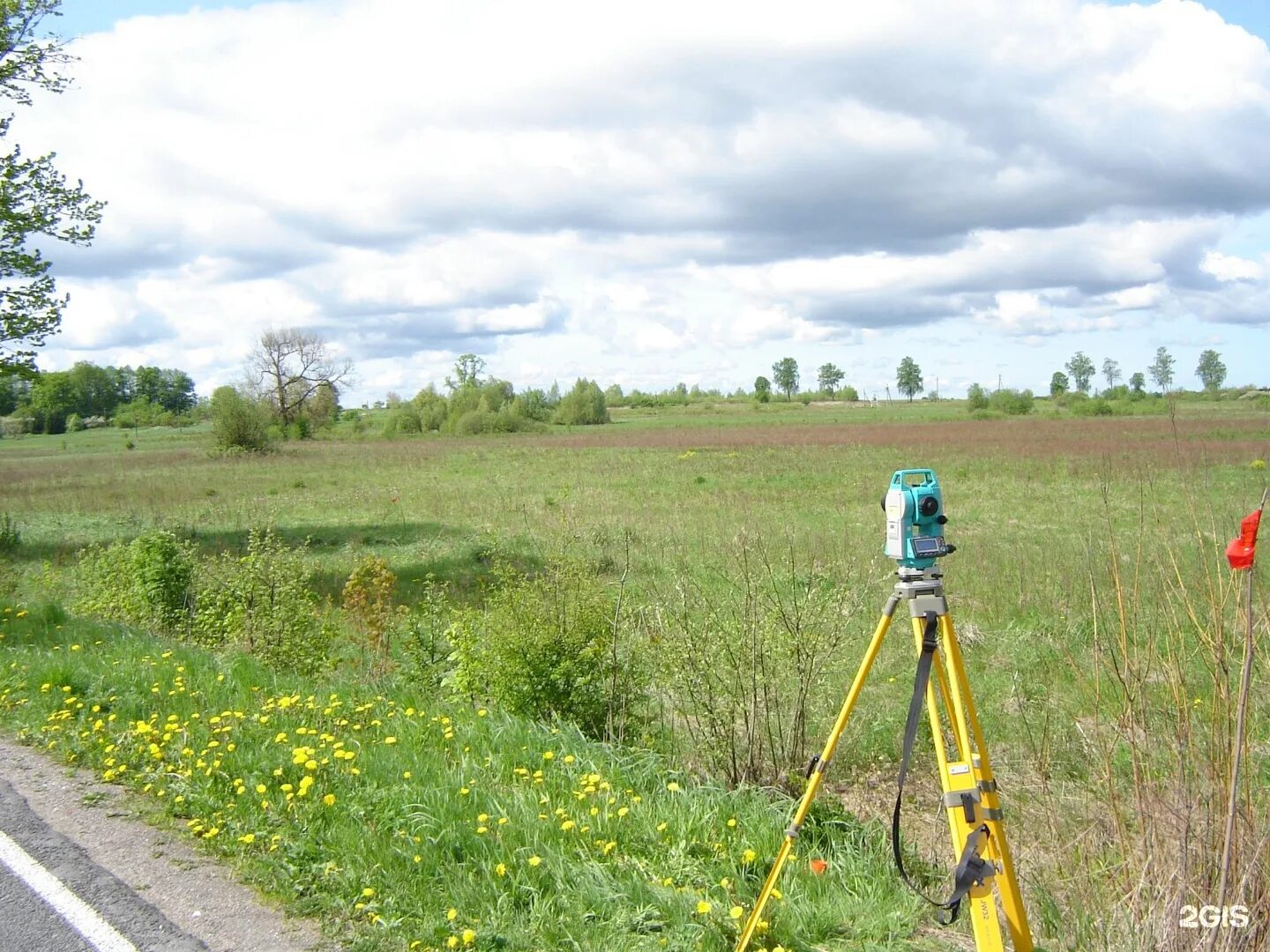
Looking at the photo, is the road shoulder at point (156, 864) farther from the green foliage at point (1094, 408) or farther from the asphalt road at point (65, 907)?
the green foliage at point (1094, 408)

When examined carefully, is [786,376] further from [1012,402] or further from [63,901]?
[63,901]

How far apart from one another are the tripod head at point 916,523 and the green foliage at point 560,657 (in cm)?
401

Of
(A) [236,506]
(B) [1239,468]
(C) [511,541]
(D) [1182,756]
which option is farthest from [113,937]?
(B) [1239,468]

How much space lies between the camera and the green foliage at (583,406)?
98.0 metres

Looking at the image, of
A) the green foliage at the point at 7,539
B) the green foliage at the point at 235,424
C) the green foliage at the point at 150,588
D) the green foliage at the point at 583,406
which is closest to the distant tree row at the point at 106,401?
the green foliage at the point at 235,424

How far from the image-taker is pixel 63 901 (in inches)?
167

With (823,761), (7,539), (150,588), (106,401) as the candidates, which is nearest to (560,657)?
(823,761)

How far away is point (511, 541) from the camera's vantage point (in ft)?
58.8

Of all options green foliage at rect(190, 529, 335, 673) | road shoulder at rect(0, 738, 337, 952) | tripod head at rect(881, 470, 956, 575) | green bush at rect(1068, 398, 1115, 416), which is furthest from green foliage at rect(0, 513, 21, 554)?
green bush at rect(1068, 398, 1115, 416)

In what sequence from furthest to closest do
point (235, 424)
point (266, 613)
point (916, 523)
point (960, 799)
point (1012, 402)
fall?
point (1012, 402)
point (235, 424)
point (266, 613)
point (916, 523)
point (960, 799)

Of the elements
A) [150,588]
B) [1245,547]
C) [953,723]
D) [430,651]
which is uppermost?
[1245,547]

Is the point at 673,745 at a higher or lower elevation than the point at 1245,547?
lower

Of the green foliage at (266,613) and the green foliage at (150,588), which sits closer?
the green foliage at (266,613)

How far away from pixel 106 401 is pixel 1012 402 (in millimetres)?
88237
